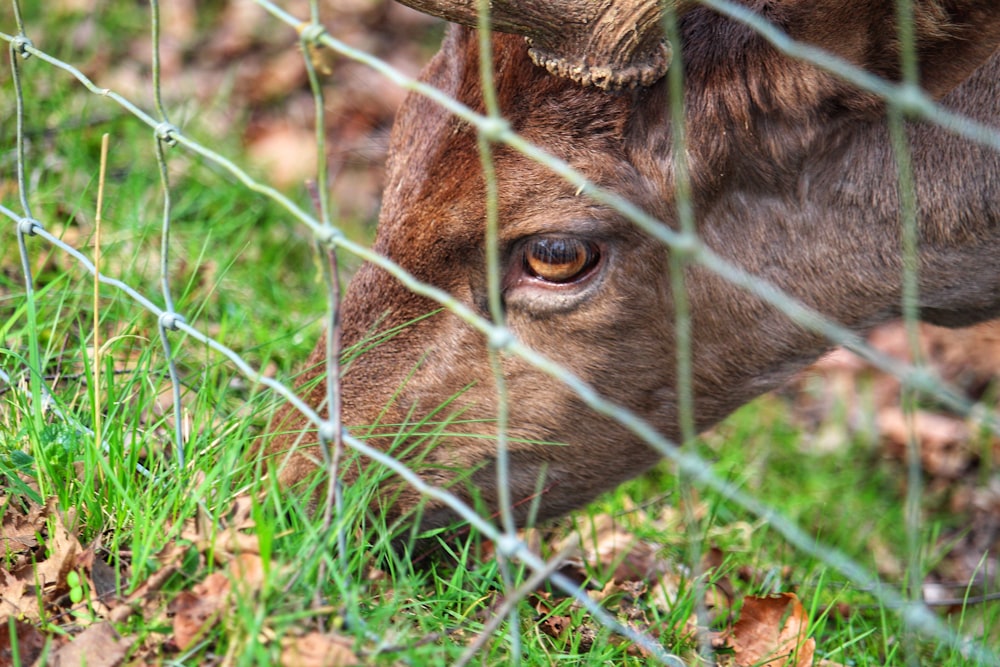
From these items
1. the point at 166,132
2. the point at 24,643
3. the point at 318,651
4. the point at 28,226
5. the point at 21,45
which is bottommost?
the point at 24,643

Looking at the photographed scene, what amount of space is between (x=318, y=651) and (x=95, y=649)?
18.2 inches

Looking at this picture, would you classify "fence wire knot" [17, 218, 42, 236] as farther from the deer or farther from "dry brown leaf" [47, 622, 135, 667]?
"dry brown leaf" [47, 622, 135, 667]

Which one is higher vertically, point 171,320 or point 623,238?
point 623,238

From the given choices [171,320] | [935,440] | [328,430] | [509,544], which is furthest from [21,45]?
[935,440]

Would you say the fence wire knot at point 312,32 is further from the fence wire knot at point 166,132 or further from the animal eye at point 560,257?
the animal eye at point 560,257

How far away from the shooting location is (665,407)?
3199mm

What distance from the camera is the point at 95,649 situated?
6.85ft

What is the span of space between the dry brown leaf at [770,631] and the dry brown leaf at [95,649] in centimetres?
154

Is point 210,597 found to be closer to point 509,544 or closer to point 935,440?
point 509,544

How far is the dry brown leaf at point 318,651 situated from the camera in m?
1.93

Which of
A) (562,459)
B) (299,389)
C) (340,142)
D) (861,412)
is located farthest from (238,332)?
(861,412)

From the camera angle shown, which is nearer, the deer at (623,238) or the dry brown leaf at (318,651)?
the dry brown leaf at (318,651)

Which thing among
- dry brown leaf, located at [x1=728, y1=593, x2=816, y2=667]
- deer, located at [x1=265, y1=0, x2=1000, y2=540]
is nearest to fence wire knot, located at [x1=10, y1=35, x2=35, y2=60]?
deer, located at [x1=265, y1=0, x2=1000, y2=540]

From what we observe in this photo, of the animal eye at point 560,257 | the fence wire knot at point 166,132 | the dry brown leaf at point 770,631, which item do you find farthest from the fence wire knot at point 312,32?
the dry brown leaf at point 770,631
